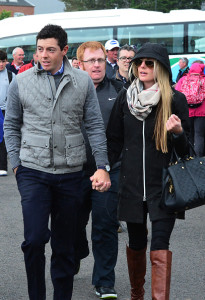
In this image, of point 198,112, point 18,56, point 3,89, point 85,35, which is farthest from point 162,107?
point 85,35

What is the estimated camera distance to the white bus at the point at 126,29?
79.9ft

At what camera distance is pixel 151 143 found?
429cm

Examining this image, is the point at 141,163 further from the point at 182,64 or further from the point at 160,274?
the point at 182,64

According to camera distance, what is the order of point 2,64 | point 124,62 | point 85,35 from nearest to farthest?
point 124,62, point 2,64, point 85,35

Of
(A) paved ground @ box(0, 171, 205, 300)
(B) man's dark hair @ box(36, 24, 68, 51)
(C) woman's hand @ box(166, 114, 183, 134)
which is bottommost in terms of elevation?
(A) paved ground @ box(0, 171, 205, 300)

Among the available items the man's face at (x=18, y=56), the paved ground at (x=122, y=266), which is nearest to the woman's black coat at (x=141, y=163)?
the paved ground at (x=122, y=266)

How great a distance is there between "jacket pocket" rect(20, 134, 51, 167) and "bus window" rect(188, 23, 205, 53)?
20478 mm

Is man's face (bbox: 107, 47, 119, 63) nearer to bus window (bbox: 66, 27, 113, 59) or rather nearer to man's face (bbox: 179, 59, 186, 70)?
man's face (bbox: 179, 59, 186, 70)

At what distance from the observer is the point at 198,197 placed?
13.5 feet

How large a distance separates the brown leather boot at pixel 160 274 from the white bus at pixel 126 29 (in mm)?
19998

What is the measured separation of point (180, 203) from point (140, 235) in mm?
559

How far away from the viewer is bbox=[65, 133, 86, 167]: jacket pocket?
13.7 feet

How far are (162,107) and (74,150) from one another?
24.5 inches

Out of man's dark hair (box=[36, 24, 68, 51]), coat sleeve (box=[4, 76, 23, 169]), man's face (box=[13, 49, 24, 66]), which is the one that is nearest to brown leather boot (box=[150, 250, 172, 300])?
coat sleeve (box=[4, 76, 23, 169])
